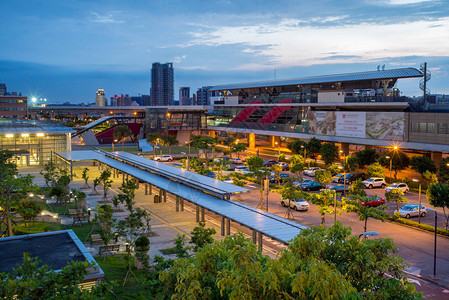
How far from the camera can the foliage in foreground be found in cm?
849

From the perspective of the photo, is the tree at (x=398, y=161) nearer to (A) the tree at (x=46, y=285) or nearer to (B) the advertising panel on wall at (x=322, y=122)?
(B) the advertising panel on wall at (x=322, y=122)

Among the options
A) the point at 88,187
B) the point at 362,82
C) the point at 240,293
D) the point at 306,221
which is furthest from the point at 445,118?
the point at 240,293

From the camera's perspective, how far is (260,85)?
86.9m

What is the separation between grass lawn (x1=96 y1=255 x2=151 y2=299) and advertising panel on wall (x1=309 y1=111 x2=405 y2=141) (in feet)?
140

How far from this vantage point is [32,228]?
2644 centimetres

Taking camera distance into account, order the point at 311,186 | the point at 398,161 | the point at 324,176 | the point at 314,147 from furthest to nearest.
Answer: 1. the point at 314,147
2. the point at 398,161
3. the point at 311,186
4. the point at 324,176

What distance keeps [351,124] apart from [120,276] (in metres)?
48.5

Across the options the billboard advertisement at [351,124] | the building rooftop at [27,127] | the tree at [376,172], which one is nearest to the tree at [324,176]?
the tree at [376,172]

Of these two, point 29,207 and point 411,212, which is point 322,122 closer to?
point 411,212

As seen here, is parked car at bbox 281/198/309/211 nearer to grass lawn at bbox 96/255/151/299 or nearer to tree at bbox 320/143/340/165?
grass lawn at bbox 96/255/151/299

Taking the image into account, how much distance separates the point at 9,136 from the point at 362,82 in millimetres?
49871

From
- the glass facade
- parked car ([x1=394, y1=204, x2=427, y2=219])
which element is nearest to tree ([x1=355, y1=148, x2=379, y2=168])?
parked car ([x1=394, y1=204, x2=427, y2=219])

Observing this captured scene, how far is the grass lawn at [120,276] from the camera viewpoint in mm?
17078

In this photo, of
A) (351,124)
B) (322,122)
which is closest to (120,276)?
(351,124)
